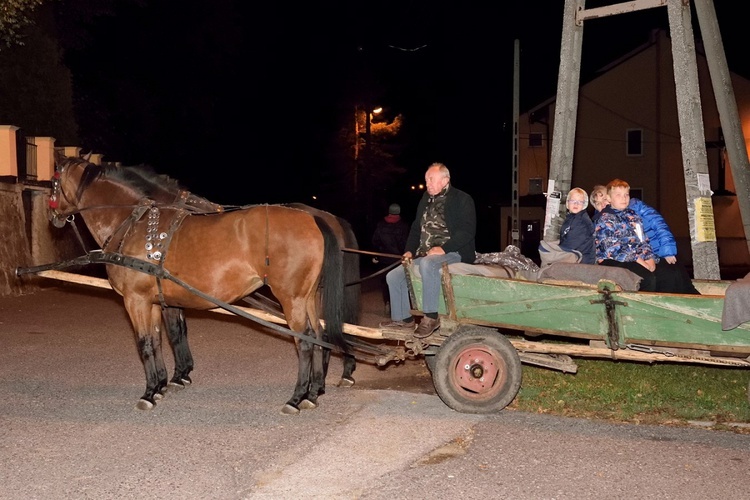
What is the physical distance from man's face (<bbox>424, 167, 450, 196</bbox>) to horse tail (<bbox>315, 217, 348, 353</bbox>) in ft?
3.43

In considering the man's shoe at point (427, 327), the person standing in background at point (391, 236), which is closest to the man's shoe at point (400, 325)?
the man's shoe at point (427, 327)

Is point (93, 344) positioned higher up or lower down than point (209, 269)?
lower down

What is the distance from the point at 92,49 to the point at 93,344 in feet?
89.9

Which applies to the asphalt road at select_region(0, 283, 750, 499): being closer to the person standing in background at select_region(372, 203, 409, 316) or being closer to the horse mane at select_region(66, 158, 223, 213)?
the horse mane at select_region(66, 158, 223, 213)

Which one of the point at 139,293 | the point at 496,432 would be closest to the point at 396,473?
the point at 496,432

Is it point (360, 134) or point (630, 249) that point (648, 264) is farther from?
point (360, 134)

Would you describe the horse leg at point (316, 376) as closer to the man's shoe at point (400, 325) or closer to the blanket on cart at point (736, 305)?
the man's shoe at point (400, 325)

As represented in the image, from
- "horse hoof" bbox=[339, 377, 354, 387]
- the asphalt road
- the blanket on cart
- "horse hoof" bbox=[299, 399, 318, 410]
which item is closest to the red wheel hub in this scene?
the asphalt road

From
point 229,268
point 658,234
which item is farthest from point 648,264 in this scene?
point 229,268

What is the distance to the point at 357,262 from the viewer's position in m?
8.30

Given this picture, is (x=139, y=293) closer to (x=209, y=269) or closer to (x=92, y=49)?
(x=209, y=269)

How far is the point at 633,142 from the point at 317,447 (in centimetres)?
3350

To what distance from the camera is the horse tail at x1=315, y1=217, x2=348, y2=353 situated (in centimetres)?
716

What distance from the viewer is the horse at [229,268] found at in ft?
23.3
